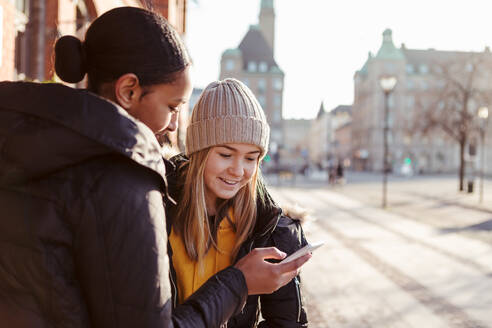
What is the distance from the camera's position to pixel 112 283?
3.32ft

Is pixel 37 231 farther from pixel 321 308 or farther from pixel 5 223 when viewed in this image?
pixel 321 308

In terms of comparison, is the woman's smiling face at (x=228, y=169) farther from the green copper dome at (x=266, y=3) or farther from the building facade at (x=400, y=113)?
the green copper dome at (x=266, y=3)

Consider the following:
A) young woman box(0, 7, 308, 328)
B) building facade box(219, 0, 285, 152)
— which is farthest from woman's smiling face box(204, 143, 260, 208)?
building facade box(219, 0, 285, 152)

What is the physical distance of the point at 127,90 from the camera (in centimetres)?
124

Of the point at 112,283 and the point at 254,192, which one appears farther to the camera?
the point at 254,192

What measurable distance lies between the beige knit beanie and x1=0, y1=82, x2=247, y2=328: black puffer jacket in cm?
100

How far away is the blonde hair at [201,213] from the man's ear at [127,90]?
2.56ft

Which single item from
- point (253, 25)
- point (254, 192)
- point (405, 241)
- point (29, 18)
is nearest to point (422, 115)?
point (405, 241)

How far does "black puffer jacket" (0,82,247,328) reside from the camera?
38.6 inches

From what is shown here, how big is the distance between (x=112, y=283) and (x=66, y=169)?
0.28 metres

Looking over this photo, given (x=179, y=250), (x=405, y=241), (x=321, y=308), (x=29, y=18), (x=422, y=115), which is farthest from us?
(x=422, y=115)

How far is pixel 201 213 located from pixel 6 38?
198 inches

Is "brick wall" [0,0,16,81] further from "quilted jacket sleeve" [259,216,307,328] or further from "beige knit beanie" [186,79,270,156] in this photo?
"quilted jacket sleeve" [259,216,307,328]

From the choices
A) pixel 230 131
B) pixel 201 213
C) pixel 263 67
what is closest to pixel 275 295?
pixel 201 213
